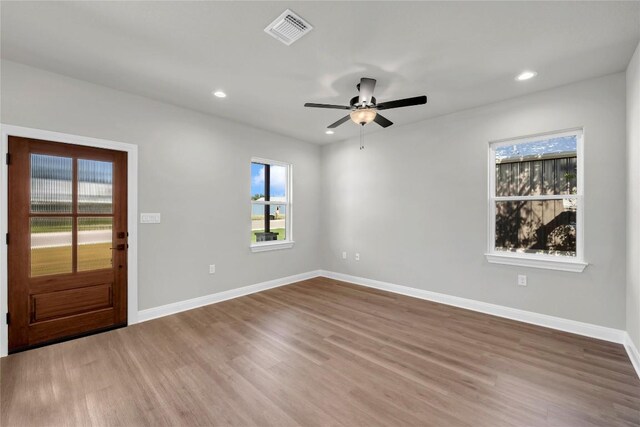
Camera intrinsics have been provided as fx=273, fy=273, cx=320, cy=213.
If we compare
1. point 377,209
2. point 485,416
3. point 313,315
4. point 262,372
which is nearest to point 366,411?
point 485,416

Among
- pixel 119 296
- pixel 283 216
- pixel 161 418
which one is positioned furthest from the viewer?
pixel 283 216

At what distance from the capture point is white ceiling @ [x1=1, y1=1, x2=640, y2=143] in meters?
1.96

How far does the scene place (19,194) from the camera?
105 inches

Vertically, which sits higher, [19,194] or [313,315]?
[19,194]

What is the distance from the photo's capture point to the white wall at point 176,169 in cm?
282

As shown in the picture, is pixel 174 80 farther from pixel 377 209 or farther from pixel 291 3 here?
pixel 377 209

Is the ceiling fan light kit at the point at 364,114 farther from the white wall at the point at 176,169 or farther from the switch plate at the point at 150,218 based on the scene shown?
the switch plate at the point at 150,218

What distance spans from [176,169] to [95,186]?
0.90m

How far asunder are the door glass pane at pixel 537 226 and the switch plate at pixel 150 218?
4.49 m

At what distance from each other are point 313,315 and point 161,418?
202cm

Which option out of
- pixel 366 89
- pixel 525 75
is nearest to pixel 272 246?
pixel 366 89

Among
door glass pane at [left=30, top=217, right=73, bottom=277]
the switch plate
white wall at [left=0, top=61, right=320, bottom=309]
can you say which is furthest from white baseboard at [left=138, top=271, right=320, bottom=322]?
the switch plate

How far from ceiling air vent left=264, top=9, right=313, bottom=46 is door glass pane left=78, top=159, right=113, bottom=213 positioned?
2.49 meters

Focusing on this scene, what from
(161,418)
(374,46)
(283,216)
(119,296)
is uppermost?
(374,46)
